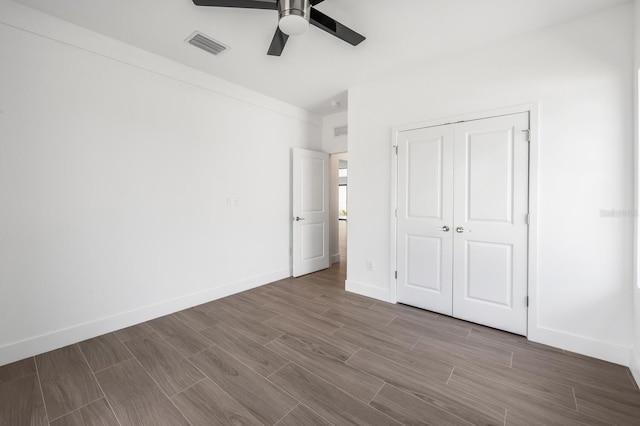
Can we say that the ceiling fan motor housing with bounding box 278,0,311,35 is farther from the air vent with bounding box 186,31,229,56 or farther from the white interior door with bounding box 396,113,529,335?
the white interior door with bounding box 396,113,529,335

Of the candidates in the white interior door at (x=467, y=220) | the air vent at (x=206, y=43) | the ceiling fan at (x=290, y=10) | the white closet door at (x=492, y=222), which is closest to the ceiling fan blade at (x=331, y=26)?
the ceiling fan at (x=290, y=10)

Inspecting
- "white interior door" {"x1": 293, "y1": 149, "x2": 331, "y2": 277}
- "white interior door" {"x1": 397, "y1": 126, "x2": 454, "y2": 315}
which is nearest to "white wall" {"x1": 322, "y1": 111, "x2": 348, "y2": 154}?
"white interior door" {"x1": 293, "y1": 149, "x2": 331, "y2": 277}

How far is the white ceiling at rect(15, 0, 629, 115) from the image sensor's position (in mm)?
2162

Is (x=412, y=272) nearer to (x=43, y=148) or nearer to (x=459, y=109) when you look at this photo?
(x=459, y=109)

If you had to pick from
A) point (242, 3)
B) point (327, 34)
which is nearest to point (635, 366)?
point (327, 34)

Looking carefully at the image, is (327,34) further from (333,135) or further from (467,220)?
(333,135)

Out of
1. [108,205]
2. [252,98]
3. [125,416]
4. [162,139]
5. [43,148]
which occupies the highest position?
[252,98]

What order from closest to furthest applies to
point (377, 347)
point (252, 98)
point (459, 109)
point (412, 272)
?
point (377, 347), point (459, 109), point (412, 272), point (252, 98)

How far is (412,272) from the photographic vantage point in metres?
3.21

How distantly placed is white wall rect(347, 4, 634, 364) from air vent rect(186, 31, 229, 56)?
2.43 metres

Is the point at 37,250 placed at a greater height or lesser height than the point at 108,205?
lesser

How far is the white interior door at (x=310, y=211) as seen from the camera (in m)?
4.40

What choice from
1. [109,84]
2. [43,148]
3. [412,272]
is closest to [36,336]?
[43,148]

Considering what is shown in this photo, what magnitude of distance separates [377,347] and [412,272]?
1141mm
